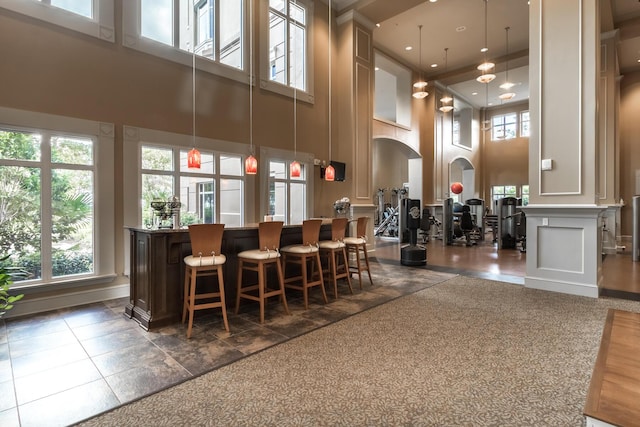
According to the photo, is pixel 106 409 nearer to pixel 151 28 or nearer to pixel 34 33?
pixel 34 33

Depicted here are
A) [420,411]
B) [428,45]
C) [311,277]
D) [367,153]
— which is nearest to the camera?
[420,411]

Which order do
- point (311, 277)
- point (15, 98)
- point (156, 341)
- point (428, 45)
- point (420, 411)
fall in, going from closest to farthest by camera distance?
1. point (420, 411)
2. point (156, 341)
3. point (15, 98)
4. point (311, 277)
5. point (428, 45)

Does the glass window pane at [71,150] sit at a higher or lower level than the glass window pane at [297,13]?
lower

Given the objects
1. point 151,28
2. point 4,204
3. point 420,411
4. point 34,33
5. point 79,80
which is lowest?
point 420,411

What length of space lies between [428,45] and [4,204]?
978 cm

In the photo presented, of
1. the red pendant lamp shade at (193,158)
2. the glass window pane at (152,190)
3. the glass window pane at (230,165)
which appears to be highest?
the glass window pane at (230,165)

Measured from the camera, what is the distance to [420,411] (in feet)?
6.44

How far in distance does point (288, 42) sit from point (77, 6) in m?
3.66

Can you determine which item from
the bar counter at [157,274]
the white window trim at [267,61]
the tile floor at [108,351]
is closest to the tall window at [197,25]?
the white window trim at [267,61]

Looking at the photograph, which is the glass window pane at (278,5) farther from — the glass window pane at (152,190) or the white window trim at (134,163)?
the glass window pane at (152,190)

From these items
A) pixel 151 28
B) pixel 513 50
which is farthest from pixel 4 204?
pixel 513 50

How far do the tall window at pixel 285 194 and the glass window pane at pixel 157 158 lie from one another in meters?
1.90

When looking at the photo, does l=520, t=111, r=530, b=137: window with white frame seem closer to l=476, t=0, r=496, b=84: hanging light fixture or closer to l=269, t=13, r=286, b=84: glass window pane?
l=476, t=0, r=496, b=84: hanging light fixture

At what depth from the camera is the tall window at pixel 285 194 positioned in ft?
21.7
